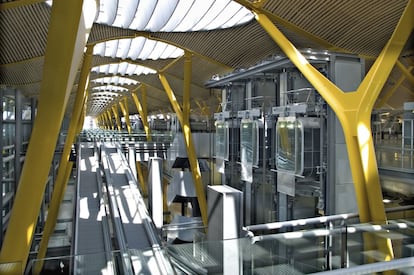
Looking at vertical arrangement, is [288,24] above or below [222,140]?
above

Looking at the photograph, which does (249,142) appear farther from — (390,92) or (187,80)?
(390,92)

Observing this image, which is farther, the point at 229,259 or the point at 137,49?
the point at 137,49

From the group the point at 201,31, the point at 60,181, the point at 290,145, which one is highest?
the point at 201,31

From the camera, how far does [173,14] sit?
1767 centimetres

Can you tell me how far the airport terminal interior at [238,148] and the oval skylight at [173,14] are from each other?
0.09 meters

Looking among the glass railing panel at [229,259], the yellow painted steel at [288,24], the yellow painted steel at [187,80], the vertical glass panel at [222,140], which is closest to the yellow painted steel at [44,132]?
the glass railing panel at [229,259]

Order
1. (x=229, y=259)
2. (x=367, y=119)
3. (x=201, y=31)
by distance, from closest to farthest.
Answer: (x=229, y=259), (x=367, y=119), (x=201, y=31)

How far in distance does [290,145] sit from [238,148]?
637 centimetres

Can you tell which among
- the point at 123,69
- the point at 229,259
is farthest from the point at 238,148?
the point at 123,69

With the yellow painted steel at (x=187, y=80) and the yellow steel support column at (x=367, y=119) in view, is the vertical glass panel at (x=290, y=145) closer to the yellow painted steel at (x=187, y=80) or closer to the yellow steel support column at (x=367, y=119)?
the yellow steel support column at (x=367, y=119)

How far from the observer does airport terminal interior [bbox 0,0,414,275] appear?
544 centimetres

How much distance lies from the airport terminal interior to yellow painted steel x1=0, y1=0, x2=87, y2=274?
25 millimetres

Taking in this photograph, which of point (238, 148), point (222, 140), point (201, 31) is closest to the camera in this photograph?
point (201, 31)

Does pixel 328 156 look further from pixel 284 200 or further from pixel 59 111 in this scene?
pixel 59 111
